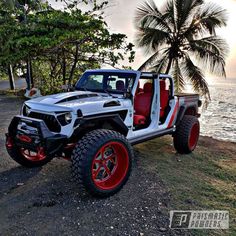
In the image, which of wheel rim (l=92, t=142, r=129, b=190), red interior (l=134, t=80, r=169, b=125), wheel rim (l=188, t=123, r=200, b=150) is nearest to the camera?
wheel rim (l=92, t=142, r=129, b=190)

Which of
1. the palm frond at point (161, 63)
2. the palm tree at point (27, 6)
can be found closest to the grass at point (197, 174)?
the palm frond at point (161, 63)

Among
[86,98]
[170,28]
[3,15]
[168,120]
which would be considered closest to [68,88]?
[86,98]

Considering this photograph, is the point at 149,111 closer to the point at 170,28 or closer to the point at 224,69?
the point at 224,69

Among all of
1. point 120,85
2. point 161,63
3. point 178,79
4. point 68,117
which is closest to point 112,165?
point 68,117

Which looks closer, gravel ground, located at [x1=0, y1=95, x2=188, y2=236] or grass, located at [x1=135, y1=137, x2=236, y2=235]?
gravel ground, located at [x1=0, y1=95, x2=188, y2=236]

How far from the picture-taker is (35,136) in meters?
3.32

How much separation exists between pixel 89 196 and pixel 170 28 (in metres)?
10.5

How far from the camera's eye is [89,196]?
11.5 feet

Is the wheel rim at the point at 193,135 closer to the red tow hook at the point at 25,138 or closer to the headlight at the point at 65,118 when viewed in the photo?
the headlight at the point at 65,118

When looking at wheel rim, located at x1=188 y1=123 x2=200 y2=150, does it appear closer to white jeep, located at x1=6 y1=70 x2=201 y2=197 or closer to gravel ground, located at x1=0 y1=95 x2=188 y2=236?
white jeep, located at x1=6 y1=70 x2=201 y2=197

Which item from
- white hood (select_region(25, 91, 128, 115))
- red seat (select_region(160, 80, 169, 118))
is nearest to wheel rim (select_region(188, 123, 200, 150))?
red seat (select_region(160, 80, 169, 118))

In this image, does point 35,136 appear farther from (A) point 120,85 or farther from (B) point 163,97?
(B) point 163,97

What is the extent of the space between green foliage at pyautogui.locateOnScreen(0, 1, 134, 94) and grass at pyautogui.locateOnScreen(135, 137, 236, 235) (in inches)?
265

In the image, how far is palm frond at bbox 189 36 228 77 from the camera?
10750mm
